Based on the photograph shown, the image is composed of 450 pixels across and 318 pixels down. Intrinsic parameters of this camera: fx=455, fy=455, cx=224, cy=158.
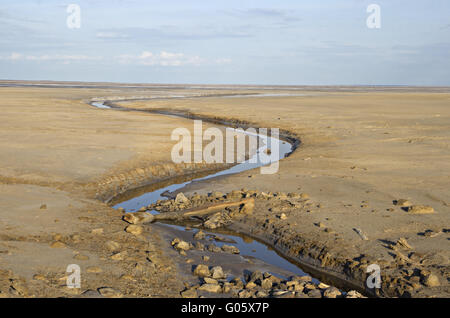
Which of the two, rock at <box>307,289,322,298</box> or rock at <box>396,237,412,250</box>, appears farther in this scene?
rock at <box>396,237,412,250</box>

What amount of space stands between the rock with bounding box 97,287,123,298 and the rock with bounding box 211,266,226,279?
1501 mm

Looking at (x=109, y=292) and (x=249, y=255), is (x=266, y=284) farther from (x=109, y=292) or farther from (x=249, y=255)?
(x=109, y=292)

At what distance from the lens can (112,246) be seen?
25.6 feet

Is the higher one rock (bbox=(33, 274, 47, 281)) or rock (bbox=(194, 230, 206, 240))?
rock (bbox=(33, 274, 47, 281))

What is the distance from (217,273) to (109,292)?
167 centimetres

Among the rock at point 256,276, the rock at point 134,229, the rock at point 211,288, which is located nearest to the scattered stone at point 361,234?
the rock at point 256,276

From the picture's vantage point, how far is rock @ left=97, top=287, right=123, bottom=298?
5961 millimetres

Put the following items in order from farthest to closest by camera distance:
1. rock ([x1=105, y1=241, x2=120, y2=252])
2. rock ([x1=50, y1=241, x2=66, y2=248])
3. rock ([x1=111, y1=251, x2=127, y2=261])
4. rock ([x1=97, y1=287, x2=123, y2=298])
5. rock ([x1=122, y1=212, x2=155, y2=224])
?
rock ([x1=122, y1=212, x2=155, y2=224]) → rock ([x1=105, y1=241, x2=120, y2=252]) → rock ([x1=50, y1=241, x2=66, y2=248]) → rock ([x1=111, y1=251, x2=127, y2=261]) → rock ([x1=97, y1=287, x2=123, y2=298])

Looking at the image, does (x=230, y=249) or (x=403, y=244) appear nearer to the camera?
(x=403, y=244)

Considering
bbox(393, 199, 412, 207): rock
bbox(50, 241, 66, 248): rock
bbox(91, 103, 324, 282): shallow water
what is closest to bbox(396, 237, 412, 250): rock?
bbox(91, 103, 324, 282): shallow water

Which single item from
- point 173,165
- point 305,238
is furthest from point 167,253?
point 173,165

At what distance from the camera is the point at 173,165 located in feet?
51.1
